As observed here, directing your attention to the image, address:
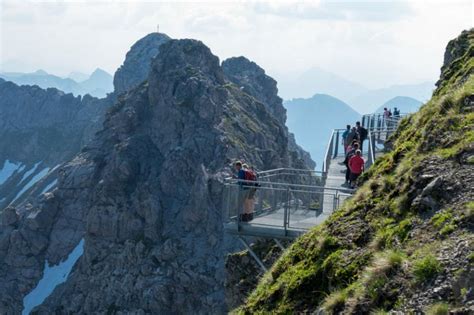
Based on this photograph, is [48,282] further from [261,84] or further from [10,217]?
[261,84]

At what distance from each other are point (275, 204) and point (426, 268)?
14336mm

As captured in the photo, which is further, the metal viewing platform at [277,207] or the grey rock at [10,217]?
the grey rock at [10,217]

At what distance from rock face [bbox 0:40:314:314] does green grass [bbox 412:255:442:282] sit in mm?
91496

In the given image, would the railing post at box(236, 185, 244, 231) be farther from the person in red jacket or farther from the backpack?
the backpack

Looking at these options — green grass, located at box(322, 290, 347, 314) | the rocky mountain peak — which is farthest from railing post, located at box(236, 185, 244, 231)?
the rocky mountain peak

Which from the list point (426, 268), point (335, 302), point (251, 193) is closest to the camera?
point (426, 268)

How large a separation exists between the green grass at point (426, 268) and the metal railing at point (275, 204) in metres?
11.5

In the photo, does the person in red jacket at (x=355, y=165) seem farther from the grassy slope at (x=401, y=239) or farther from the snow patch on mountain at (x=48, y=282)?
the snow patch on mountain at (x=48, y=282)

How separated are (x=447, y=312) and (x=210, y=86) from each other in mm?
130749

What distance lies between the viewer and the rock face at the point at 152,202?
105812mm

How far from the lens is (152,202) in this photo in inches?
4651

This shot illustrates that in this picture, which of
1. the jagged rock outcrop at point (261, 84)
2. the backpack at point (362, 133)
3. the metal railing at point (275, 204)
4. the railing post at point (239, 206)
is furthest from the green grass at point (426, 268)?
the jagged rock outcrop at point (261, 84)

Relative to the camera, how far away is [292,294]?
1091cm

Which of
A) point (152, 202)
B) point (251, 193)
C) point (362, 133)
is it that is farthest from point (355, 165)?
point (152, 202)
